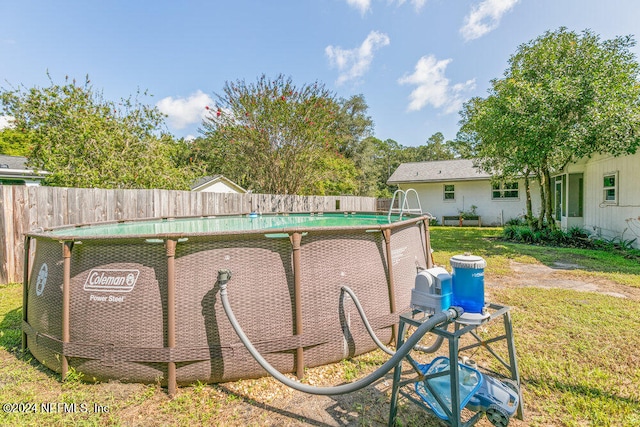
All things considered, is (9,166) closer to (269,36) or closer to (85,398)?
(269,36)

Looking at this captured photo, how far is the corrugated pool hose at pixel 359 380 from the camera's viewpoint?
5.05ft

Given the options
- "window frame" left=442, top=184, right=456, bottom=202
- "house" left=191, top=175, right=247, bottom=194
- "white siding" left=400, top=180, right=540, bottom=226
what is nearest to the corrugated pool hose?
"house" left=191, top=175, right=247, bottom=194

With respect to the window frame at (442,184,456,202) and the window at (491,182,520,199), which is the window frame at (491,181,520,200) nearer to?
the window at (491,182,520,199)

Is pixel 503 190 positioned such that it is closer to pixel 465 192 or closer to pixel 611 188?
pixel 465 192

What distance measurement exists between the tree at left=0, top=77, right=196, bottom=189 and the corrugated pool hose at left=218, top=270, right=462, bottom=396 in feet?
24.8

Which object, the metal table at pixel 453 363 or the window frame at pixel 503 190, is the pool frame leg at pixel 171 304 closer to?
the metal table at pixel 453 363

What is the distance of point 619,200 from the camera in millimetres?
8336

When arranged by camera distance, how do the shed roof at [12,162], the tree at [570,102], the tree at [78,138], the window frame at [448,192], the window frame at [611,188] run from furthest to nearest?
the window frame at [448,192], the shed roof at [12,162], the window frame at [611,188], the tree at [78,138], the tree at [570,102]

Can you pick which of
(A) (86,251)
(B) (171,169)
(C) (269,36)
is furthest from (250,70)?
(A) (86,251)

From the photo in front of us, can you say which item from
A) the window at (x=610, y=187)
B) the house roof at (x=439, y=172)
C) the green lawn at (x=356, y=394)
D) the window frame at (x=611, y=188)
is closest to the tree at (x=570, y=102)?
the window frame at (x=611, y=188)

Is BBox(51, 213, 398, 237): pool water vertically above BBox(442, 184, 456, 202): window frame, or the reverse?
BBox(442, 184, 456, 202): window frame

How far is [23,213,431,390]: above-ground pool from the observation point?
90.2 inches

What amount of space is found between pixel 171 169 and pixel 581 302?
10.7 metres

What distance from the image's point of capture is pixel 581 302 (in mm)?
4184
